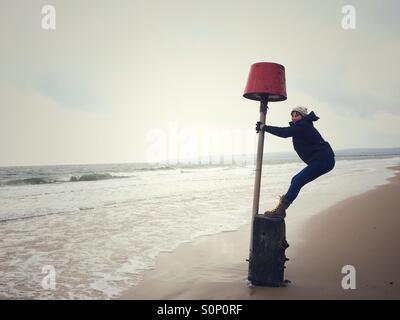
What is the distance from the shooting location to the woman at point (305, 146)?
407cm

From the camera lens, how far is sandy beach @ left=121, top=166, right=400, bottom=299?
12.7 feet

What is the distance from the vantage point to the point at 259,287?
4.02 meters

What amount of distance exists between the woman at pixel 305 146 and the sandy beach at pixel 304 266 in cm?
93

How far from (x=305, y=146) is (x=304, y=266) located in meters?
1.74

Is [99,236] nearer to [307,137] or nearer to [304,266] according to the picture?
[304,266]

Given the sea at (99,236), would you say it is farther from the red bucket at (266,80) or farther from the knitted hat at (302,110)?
the knitted hat at (302,110)

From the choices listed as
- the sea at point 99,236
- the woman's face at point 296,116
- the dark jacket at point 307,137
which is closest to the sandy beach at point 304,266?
the sea at point 99,236

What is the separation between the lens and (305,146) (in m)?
4.20

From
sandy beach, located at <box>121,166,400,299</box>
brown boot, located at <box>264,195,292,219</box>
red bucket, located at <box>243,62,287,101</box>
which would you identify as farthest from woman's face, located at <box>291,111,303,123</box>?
sandy beach, located at <box>121,166,400,299</box>
